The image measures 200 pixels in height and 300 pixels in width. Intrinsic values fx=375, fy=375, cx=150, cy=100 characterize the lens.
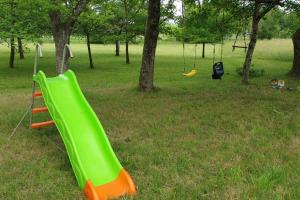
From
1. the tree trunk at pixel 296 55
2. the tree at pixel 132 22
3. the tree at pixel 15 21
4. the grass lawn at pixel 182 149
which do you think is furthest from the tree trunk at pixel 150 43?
A: the tree at pixel 132 22

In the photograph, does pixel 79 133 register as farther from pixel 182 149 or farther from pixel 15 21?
pixel 15 21

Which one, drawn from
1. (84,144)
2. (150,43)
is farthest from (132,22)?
(84,144)

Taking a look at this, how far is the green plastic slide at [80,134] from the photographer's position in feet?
17.8

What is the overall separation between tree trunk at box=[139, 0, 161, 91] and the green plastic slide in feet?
18.9

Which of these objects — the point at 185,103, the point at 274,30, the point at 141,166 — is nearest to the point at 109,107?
the point at 185,103

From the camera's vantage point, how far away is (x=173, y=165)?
237 inches

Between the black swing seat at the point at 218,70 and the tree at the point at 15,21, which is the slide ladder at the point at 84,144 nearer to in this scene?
the tree at the point at 15,21

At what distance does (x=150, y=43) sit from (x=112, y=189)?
8445mm

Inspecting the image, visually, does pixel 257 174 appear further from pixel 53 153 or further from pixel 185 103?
pixel 185 103

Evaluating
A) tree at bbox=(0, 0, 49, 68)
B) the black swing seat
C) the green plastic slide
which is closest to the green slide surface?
the green plastic slide

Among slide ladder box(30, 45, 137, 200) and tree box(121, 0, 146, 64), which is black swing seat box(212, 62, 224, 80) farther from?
tree box(121, 0, 146, 64)

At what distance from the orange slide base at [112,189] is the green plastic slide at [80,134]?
0.07m

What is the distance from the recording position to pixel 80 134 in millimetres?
6156

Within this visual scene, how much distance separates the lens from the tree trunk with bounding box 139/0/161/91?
12734 millimetres
